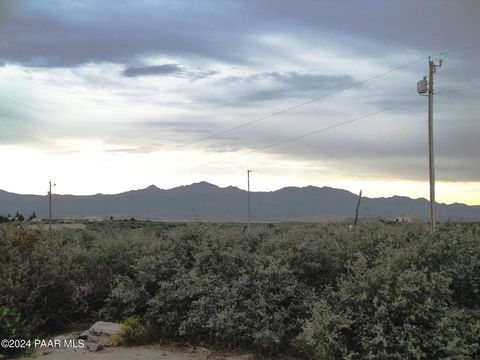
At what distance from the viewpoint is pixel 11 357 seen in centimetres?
817

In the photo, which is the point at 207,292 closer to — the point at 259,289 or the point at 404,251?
the point at 259,289

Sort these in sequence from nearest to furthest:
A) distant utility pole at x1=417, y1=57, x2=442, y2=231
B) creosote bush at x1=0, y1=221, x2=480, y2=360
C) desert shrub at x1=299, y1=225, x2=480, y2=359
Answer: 1. desert shrub at x1=299, y1=225, x2=480, y2=359
2. creosote bush at x1=0, y1=221, x2=480, y2=360
3. distant utility pole at x1=417, y1=57, x2=442, y2=231

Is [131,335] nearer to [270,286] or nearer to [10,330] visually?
[10,330]

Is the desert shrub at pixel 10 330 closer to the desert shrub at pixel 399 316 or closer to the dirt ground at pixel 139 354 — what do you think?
the dirt ground at pixel 139 354

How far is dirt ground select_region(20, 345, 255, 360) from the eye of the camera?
308 inches

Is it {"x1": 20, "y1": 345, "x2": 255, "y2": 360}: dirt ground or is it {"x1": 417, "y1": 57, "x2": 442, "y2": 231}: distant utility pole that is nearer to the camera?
{"x1": 20, "y1": 345, "x2": 255, "y2": 360}: dirt ground

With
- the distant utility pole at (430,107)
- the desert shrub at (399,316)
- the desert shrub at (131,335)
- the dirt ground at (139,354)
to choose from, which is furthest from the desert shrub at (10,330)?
the distant utility pole at (430,107)

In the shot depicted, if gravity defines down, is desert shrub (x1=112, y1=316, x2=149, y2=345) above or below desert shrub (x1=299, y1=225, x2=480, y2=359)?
below

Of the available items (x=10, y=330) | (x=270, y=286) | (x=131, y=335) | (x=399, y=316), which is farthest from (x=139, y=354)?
(x=399, y=316)

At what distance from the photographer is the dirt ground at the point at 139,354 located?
25.7 ft

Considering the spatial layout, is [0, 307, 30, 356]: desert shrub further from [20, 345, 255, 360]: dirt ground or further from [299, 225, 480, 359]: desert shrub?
[299, 225, 480, 359]: desert shrub

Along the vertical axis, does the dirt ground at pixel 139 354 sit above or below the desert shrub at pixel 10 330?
below

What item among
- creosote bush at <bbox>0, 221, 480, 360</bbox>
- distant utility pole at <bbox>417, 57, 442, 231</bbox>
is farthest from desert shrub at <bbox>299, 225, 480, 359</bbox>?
distant utility pole at <bbox>417, 57, 442, 231</bbox>

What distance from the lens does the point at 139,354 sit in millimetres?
8039
